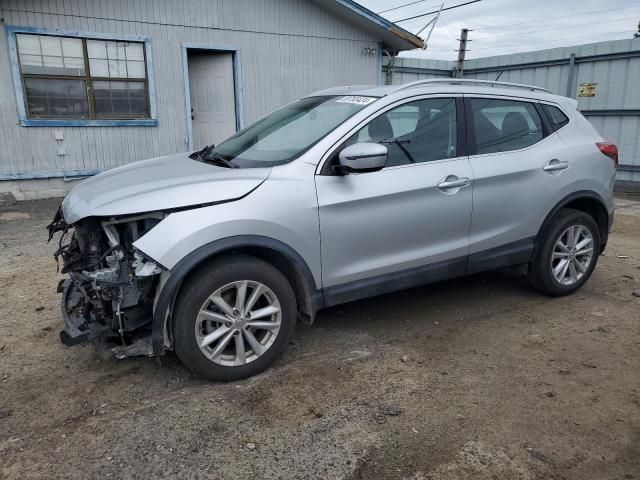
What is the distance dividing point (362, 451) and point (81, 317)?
1.85 metres

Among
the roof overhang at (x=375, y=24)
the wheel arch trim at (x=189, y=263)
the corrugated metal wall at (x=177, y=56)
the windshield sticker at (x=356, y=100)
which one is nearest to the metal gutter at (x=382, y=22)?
the roof overhang at (x=375, y=24)

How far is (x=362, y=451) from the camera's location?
8.53ft

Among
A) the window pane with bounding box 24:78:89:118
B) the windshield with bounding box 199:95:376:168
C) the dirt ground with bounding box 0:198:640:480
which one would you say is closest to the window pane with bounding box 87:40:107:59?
the window pane with bounding box 24:78:89:118

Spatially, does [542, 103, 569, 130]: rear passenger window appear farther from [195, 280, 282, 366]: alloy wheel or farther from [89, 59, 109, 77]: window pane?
[89, 59, 109, 77]: window pane

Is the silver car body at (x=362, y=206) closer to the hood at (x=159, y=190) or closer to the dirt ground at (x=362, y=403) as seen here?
the hood at (x=159, y=190)

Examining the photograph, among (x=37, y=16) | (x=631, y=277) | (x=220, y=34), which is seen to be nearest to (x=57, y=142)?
(x=37, y=16)

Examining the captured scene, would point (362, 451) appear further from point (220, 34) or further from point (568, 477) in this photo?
point (220, 34)

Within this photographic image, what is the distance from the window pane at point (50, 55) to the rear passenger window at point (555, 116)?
754 centimetres

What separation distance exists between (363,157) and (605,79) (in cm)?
1032

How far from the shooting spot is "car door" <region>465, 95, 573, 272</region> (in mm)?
3971

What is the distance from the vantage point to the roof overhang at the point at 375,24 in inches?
410

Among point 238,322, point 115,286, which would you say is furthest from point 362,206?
point 115,286

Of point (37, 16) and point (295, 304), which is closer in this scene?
point (295, 304)

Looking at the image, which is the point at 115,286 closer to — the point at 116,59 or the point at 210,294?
the point at 210,294
